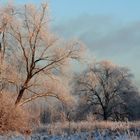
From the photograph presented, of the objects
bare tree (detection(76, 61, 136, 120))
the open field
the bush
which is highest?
bare tree (detection(76, 61, 136, 120))

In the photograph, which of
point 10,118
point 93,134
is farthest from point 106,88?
point 93,134

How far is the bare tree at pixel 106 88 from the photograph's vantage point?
68750mm

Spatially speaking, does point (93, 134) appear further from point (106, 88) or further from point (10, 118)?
point (106, 88)

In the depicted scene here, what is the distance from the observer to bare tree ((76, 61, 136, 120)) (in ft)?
226

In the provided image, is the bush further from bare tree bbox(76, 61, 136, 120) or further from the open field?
bare tree bbox(76, 61, 136, 120)

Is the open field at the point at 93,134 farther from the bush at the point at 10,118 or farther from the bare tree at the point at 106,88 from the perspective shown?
the bare tree at the point at 106,88

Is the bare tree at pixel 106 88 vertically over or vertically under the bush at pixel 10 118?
over

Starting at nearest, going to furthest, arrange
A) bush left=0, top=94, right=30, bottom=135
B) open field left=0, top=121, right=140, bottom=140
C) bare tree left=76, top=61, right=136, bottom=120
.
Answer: open field left=0, top=121, right=140, bottom=140 → bush left=0, top=94, right=30, bottom=135 → bare tree left=76, top=61, right=136, bottom=120

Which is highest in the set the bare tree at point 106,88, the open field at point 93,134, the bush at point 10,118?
the bare tree at point 106,88

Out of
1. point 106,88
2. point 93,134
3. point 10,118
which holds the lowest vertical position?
point 93,134

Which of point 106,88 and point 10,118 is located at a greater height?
point 106,88

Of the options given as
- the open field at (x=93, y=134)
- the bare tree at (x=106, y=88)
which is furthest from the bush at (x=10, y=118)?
the bare tree at (x=106, y=88)

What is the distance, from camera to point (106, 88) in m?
71.1

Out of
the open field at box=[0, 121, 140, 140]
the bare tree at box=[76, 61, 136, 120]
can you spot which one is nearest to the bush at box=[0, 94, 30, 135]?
the open field at box=[0, 121, 140, 140]
